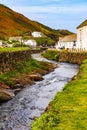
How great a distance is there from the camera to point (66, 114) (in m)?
23.4

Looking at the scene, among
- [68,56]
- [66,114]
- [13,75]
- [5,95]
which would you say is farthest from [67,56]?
[66,114]

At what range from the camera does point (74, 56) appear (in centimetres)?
10725

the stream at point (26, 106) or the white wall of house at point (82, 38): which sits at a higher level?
the white wall of house at point (82, 38)

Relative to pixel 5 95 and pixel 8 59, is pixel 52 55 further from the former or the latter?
pixel 5 95

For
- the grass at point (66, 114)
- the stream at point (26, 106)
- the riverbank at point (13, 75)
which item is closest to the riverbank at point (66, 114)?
the grass at point (66, 114)

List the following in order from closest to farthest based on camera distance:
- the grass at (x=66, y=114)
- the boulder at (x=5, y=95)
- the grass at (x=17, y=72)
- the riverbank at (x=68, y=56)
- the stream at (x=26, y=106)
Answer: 1. the grass at (x=66, y=114)
2. the stream at (x=26, y=106)
3. the boulder at (x=5, y=95)
4. the grass at (x=17, y=72)
5. the riverbank at (x=68, y=56)

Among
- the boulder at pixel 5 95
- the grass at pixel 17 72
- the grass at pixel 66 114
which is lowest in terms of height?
the boulder at pixel 5 95

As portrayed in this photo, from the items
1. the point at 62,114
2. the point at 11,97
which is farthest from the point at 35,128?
the point at 11,97

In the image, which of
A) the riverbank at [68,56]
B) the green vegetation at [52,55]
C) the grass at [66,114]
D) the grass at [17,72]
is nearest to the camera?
the grass at [66,114]

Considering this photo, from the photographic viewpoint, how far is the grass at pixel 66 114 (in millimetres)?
21141

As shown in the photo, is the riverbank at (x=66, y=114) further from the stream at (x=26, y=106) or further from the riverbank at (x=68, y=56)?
the riverbank at (x=68, y=56)

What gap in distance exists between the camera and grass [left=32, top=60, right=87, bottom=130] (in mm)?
21141

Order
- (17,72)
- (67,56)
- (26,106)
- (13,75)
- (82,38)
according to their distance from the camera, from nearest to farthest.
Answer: (26,106)
(13,75)
(17,72)
(67,56)
(82,38)

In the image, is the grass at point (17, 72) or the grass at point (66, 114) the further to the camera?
the grass at point (17, 72)
